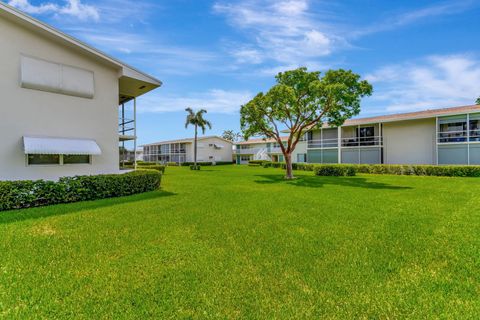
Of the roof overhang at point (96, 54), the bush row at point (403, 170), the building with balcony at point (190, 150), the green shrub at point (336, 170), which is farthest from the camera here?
the building with balcony at point (190, 150)

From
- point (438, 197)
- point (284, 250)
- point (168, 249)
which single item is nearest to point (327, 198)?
point (438, 197)

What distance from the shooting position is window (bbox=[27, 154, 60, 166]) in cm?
1212

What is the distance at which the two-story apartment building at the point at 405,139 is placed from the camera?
83.0 ft

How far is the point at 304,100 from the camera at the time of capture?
22.4 m

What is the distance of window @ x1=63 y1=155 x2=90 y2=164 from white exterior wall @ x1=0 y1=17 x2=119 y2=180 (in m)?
0.23

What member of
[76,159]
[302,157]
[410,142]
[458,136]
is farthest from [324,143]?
[76,159]

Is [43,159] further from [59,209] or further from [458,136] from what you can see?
[458,136]

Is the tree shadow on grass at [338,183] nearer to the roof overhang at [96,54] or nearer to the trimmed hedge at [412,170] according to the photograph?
the trimmed hedge at [412,170]

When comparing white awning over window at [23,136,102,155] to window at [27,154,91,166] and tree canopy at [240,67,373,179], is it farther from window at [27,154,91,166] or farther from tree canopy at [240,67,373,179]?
tree canopy at [240,67,373,179]

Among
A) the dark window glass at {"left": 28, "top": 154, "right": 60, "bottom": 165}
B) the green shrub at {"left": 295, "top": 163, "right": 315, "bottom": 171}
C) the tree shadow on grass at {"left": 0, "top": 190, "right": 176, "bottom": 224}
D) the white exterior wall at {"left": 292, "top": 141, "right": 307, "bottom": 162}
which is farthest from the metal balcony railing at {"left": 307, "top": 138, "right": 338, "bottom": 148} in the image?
the dark window glass at {"left": 28, "top": 154, "right": 60, "bottom": 165}

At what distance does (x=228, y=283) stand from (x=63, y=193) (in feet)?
33.3

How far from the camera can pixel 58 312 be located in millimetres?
3576

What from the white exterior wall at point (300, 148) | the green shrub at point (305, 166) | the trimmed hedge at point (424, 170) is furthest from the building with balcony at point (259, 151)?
the trimmed hedge at point (424, 170)

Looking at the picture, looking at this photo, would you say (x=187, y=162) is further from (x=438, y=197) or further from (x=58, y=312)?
(x=58, y=312)
